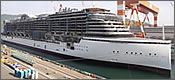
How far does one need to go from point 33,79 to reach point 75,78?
3.43 meters

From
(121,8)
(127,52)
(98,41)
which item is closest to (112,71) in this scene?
(127,52)

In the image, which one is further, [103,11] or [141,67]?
[103,11]

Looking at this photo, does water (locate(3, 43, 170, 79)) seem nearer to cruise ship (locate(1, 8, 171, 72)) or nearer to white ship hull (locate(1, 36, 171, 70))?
cruise ship (locate(1, 8, 171, 72))

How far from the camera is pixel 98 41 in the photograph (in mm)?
20062

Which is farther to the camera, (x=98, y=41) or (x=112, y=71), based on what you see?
(x=98, y=41)

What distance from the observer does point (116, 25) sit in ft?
70.5

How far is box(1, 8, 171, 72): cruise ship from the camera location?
17031 millimetres

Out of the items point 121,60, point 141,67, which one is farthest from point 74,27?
point 141,67

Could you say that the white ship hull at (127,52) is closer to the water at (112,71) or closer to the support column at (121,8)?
the water at (112,71)

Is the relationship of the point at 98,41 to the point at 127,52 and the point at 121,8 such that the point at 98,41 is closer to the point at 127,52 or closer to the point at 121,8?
the point at 127,52

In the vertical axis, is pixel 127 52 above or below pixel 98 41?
A: below

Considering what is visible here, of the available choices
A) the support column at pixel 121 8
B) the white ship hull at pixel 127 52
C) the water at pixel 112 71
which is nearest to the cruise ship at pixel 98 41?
the white ship hull at pixel 127 52

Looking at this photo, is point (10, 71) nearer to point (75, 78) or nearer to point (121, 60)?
point (75, 78)

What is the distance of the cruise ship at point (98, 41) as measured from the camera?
1703cm
